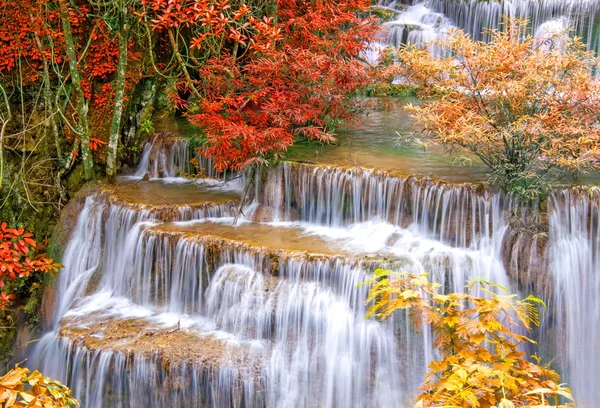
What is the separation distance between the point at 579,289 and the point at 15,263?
7.00m

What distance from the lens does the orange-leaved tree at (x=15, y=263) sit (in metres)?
8.42

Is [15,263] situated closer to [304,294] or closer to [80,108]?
[80,108]

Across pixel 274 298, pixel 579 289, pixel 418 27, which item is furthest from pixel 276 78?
pixel 418 27

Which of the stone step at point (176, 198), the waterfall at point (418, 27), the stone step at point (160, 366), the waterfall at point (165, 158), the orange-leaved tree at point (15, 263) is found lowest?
the stone step at point (160, 366)

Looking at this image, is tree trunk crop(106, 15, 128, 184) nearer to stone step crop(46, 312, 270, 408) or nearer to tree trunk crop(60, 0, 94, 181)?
tree trunk crop(60, 0, 94, 181)

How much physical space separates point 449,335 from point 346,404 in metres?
3.39

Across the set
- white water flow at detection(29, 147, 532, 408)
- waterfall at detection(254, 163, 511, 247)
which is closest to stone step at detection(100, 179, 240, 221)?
white water flow at detection(29, 147, 532, 408)

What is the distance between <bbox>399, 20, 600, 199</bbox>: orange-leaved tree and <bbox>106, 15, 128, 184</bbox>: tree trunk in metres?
4.45

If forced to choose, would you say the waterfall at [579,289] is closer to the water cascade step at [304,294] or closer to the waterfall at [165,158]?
the water cascade step at [304,294]

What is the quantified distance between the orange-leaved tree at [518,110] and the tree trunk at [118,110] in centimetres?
445

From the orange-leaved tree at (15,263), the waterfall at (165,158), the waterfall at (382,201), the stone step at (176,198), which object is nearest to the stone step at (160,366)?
the orange-leaved tree at (15,263)

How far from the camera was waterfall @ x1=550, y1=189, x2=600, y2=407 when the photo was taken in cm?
732

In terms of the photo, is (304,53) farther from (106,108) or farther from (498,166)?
(106,108)

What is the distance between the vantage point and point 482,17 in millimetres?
14328
